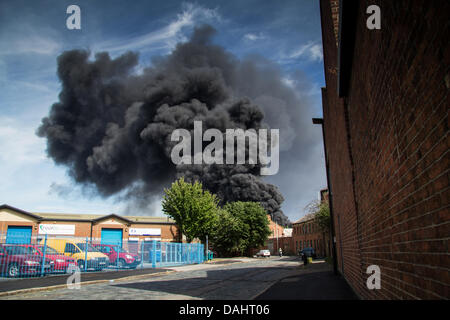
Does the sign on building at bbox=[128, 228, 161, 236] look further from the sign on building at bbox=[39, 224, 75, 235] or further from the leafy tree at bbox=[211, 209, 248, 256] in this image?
the leafy tree at bbox=[211, 209, 248, 256]

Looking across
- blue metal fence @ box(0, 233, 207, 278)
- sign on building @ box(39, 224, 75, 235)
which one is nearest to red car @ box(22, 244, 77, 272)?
blue metal fence @ box(0, 233, 207, 278)

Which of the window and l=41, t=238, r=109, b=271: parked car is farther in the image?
the window

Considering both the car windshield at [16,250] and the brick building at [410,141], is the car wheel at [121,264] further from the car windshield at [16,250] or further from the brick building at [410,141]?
the brick building at [410,141]

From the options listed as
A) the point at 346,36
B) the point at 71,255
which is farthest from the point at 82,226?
the point at 346,36

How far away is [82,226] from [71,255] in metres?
23.4

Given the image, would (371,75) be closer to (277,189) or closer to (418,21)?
(418,21)

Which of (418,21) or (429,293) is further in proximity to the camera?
(429,293)

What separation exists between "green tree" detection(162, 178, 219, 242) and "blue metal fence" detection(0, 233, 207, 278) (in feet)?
27.5

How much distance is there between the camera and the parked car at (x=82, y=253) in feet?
51.3

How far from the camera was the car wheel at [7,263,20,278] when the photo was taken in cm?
1289

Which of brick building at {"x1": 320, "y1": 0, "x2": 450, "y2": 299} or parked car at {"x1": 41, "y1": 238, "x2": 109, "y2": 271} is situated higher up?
brick building at {"x1": 320, "y1": 0, "x2": 450, "y2": 299}

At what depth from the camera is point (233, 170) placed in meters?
62.5

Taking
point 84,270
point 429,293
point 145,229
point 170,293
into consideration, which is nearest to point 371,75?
point 429,293

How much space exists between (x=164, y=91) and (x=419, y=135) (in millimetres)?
66902
